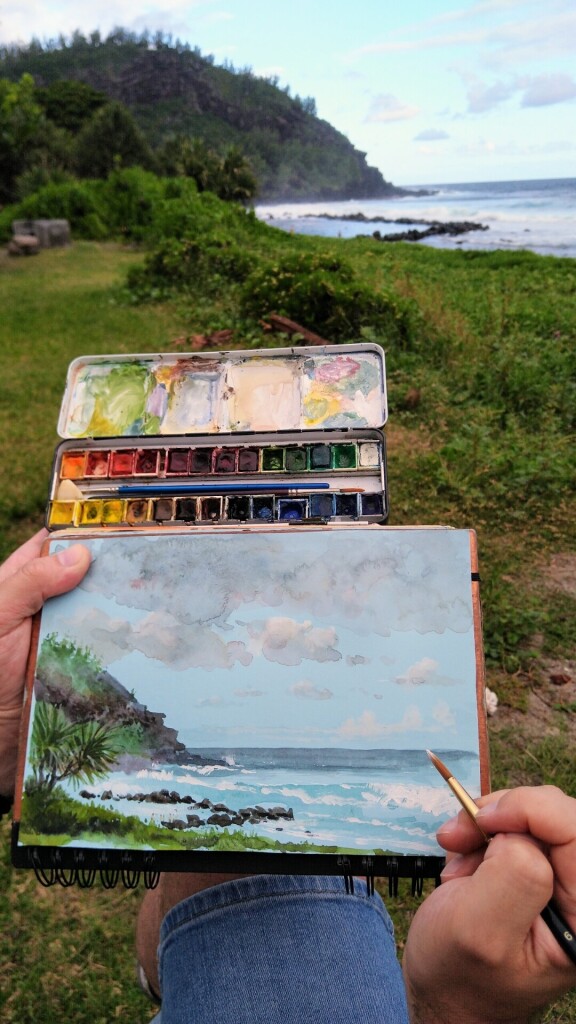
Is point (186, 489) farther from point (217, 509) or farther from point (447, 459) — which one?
point (447, 459)

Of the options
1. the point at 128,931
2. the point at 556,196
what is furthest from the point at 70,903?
the point at 556,196

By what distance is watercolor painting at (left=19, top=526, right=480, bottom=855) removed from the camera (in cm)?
123

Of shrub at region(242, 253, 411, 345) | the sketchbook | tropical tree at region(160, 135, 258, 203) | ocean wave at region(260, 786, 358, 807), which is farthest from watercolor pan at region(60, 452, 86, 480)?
tropical tree at region(160, 135, 258, 203)

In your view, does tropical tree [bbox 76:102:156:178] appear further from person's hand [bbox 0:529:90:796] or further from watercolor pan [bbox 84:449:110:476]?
person's hand [bbox 0:529:90:796]

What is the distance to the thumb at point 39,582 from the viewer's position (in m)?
1.33

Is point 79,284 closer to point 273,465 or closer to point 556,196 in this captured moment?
point 556,196

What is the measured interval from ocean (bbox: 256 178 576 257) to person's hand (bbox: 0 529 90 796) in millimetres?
→ 4680

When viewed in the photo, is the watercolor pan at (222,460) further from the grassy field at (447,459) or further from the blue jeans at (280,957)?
the grassy field at (447,459)

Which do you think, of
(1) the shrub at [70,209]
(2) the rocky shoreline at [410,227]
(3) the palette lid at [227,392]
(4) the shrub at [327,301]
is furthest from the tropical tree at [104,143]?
(3) the palette lid at [227,392]

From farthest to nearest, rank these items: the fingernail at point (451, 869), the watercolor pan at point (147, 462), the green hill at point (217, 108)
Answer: the green hill at point (217, 108), the watercolor pan at point (147, 462), the fingernail at point (451, 869)

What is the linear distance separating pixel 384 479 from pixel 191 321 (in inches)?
214

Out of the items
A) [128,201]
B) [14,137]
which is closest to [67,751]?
[128,201]

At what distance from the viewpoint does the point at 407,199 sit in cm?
861

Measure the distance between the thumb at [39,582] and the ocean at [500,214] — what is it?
4668 mm
